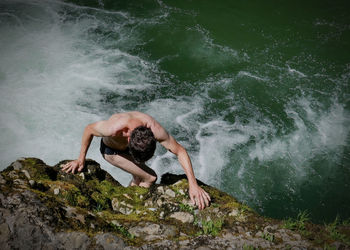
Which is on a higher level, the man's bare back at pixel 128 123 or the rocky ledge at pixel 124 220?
the man's bare back at pixel 128 123

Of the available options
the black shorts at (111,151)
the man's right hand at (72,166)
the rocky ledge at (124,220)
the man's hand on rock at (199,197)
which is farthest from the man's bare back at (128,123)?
the man's hand on rock at (199,197)

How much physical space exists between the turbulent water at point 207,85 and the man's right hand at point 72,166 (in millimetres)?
2276

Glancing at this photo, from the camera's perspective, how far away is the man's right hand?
4.06 m

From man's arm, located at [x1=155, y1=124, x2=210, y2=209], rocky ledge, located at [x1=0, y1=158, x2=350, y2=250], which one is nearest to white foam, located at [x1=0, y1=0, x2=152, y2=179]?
rocky ledge, located at [x1=0, y1=158, x2=350, y2=250]

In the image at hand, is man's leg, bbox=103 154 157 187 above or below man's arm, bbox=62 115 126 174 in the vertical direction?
below

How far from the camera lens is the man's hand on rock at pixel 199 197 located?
3.72 meters

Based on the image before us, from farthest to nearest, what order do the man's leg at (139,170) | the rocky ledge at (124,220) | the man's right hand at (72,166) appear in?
the man's leg at (139,170) < the man's right hand at (72,166) < the rocky ledge at (124,220)

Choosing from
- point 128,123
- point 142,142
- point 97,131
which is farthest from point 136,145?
point 97,131

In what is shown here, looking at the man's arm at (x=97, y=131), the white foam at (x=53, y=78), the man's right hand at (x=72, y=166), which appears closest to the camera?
the man's arm at (x=97, y=131)

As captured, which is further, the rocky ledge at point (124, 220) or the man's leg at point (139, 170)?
the man's leg at point (139, 170)

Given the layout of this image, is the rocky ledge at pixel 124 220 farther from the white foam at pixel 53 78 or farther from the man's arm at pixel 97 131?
the white foam at pixel 53 78

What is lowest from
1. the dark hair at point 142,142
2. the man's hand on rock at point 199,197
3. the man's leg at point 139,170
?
the man's leg at point 139,170

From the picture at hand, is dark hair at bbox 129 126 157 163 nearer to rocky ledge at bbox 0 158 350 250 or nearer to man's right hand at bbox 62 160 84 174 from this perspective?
rocky ledge at bbox 0 158 350 250

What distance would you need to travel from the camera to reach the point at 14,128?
23.6 feet
